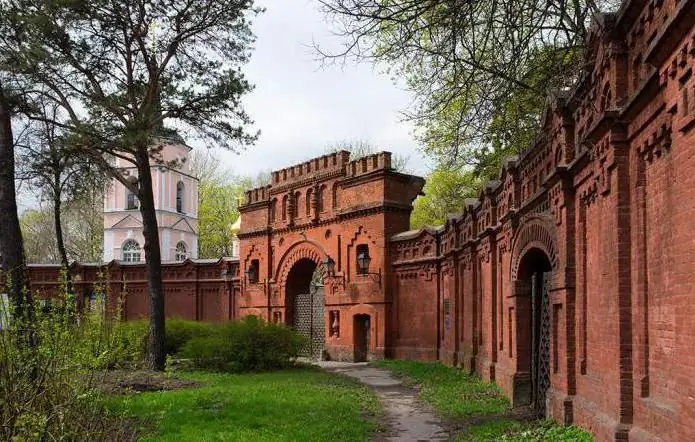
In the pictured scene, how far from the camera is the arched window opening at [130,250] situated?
47.7 metres

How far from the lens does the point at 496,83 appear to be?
10297 mm

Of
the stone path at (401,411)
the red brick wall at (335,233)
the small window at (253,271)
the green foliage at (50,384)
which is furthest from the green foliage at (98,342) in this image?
the small window at (253,271)

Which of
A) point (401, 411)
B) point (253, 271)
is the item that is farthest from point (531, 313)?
point (253, 271)

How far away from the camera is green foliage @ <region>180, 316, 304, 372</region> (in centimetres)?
2017

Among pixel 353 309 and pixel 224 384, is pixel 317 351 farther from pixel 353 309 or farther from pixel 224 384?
pixel 224 384

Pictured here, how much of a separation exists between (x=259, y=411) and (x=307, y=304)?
1701 cm

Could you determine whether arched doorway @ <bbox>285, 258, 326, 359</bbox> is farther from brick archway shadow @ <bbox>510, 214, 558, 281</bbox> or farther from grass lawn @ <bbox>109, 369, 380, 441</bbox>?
brick archway shadow @ <bbox>510, 214, 558, 281</bbox>

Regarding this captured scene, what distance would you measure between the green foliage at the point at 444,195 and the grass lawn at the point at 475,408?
15115mm

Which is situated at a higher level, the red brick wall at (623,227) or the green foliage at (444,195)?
the green foliage at (444,195)

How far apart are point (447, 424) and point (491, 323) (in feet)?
14.5

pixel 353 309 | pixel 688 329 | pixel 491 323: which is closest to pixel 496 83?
pixel 688 329

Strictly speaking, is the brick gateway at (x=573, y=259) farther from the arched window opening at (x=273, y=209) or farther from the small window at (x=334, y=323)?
the arched window opening at (x=273, y=209)

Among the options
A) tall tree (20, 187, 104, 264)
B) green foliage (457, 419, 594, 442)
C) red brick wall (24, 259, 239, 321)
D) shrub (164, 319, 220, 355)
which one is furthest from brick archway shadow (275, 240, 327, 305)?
tall tree (20, 187, 104, 264)

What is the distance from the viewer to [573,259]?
9.59m
